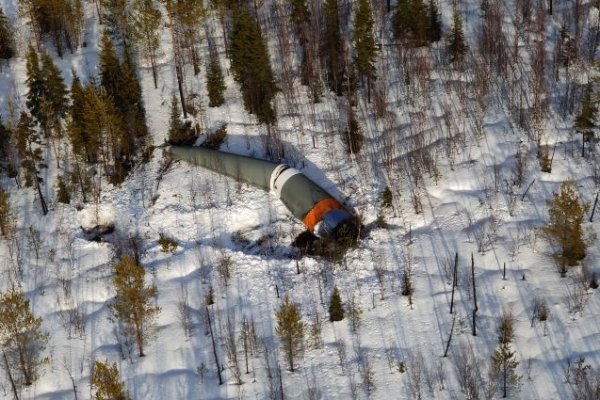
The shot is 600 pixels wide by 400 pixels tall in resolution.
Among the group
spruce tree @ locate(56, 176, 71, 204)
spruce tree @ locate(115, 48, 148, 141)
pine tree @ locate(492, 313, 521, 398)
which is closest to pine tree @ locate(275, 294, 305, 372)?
pine tree @ locate(492, 313, 521, 398)

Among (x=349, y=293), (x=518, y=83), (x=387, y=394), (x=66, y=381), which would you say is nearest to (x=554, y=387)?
(x=387, y=394)

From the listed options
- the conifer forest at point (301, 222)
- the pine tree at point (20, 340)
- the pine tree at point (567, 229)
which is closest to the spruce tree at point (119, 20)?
the conifer forest at point (301, 222)

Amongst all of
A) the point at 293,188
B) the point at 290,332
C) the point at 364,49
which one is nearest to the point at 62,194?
the point at 293,188

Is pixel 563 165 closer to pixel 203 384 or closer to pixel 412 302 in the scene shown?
pixel 412 302

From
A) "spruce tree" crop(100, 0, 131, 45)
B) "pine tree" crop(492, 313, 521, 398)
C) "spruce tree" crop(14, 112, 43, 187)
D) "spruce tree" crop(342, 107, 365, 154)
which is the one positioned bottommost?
"pine tree" crop(492, 313, 521, 398)

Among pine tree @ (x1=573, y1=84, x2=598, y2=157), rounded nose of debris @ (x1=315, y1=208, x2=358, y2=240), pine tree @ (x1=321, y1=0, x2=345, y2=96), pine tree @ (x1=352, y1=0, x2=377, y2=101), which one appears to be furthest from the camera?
pine tree @ (x1=321, y1=0, x2=345, y2=96)

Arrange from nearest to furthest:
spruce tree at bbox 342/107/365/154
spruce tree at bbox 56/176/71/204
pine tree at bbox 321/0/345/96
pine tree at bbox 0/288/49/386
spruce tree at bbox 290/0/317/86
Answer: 1. pine tree at bbox 0/288/49/386
2. spruce tree at bbox 56/176/71/204
3. spruce tree at bbox 342/107/365/154
4. pine tree at bbox 321/0/345/96
5. spruce tree at bbox 290/0/317/86

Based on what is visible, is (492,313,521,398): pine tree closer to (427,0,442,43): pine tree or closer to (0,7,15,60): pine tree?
(427,0,442,43): pine tree
